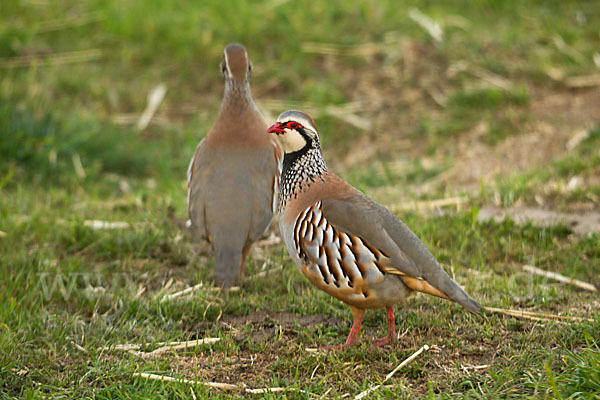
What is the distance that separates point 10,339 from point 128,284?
101 centimetres

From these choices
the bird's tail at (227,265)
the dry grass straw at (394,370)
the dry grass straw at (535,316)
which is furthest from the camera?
the bird's tail at (227,265)

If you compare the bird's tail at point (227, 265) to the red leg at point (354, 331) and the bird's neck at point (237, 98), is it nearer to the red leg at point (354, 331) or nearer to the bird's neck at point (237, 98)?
the red leg at point (354, 331)

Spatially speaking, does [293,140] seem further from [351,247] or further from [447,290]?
[447,290]

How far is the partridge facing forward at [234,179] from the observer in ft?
14.9

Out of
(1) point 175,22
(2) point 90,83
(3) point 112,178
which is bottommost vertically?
(3) point 112,178

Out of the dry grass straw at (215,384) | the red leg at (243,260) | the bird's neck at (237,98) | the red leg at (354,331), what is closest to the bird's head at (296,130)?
the red leg at (354,331)

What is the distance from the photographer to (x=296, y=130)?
13.0ft

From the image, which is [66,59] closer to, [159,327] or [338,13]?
[338,13]

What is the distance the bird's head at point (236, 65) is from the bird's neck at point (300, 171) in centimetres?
131

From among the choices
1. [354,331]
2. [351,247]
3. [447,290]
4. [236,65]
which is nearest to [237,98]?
[236,65]

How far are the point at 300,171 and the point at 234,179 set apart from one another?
864 millimetres

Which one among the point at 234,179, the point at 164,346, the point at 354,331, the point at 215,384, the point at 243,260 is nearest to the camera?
the point at 215,384

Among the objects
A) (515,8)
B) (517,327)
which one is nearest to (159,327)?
(517,327)

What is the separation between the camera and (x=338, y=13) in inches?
362
